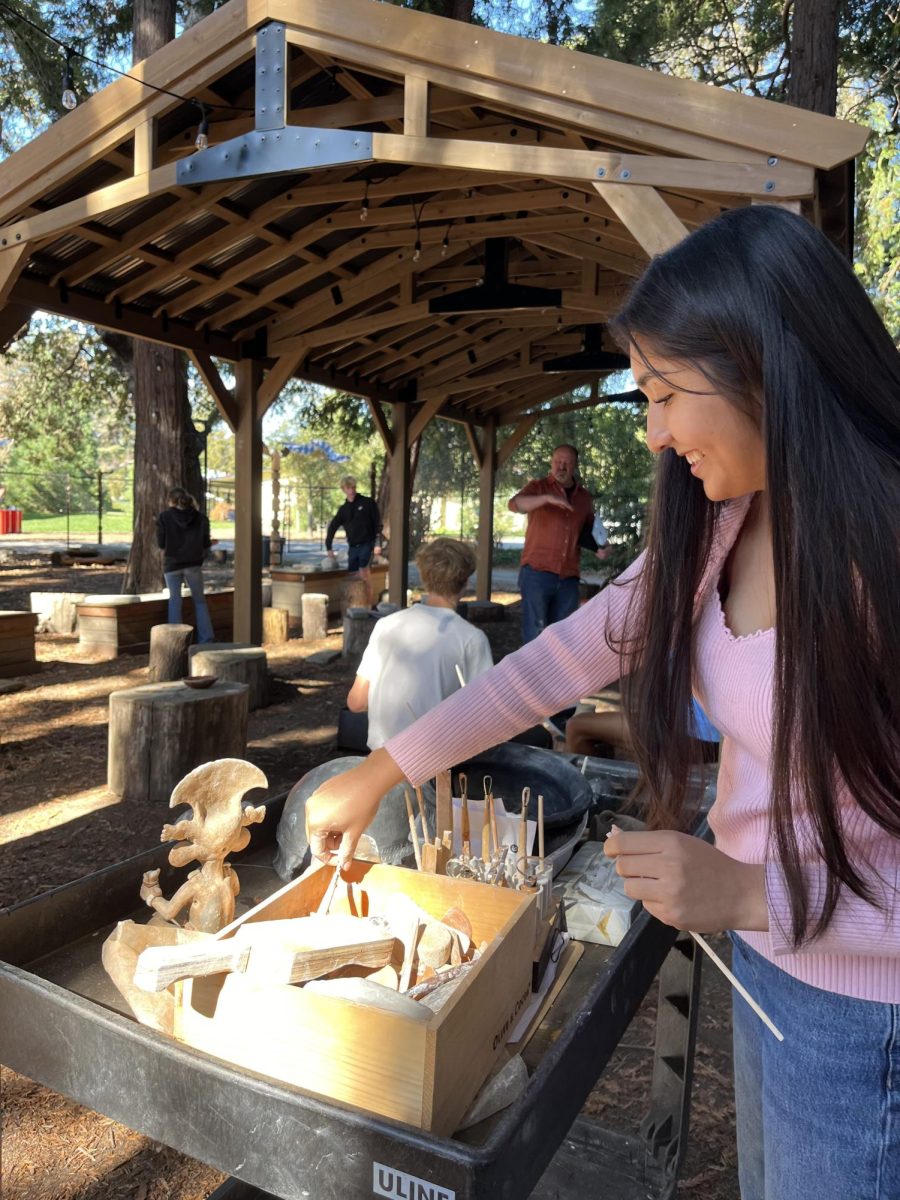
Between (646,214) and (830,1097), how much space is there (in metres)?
3.65

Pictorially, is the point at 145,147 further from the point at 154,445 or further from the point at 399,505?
the point at 399,505

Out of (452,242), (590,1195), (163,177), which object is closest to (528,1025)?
(590,1195)

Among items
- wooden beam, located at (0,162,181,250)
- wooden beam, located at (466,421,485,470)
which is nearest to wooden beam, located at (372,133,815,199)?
wooden beam, located at (0,162,181,250)

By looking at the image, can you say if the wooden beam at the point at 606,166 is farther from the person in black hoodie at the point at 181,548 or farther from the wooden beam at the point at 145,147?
the person in black hoodie at the point at 181,548

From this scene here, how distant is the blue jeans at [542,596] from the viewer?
6.85 metres

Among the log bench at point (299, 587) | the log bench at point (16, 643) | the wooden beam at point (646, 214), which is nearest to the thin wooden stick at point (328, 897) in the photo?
the wooden beam at point (646, 214)

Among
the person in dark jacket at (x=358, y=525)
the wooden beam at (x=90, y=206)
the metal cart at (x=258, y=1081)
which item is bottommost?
the metal cart at (x=258, y=1081)

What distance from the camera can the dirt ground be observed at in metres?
2.26

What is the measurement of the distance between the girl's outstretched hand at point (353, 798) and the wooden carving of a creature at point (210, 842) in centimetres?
19

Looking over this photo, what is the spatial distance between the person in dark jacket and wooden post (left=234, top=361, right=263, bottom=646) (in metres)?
3.16

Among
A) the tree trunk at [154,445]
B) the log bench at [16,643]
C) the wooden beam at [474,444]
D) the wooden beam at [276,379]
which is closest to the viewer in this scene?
the log bench at [16,643]

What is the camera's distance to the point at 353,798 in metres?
1.29

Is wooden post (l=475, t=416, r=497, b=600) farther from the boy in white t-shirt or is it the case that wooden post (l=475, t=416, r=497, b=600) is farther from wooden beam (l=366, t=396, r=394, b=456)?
the boy in white t-shirt

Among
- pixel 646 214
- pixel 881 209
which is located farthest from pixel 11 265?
pixel 881 209
